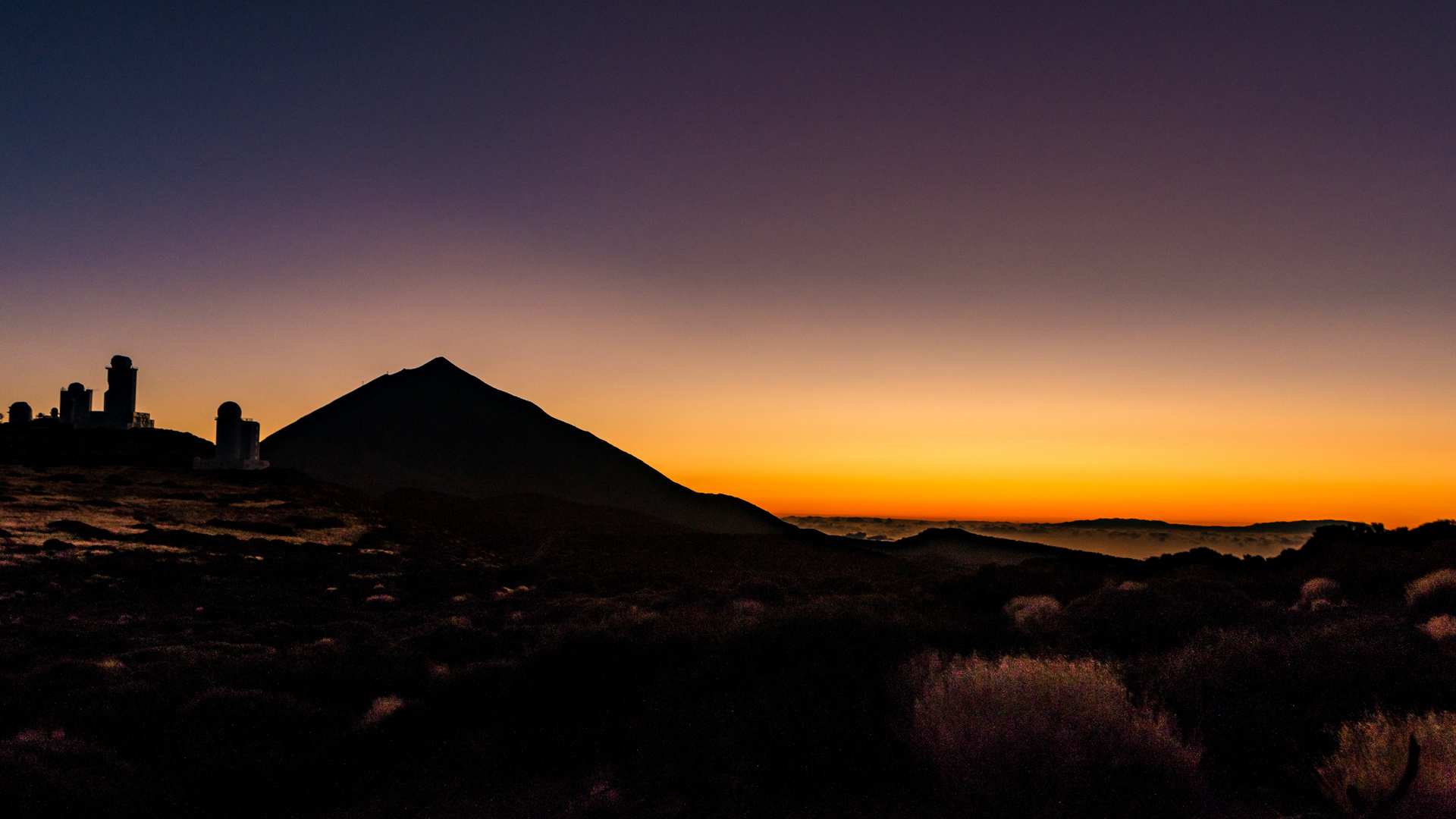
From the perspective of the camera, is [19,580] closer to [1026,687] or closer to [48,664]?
[48,664]

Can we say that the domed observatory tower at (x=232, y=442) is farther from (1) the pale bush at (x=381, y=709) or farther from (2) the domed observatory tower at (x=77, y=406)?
(1) the pale bush at (x=381, y=709)

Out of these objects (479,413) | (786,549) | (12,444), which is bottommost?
(786,549)

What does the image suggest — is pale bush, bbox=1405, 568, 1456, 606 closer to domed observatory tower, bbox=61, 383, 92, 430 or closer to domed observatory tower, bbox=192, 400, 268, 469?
domed observatory tower, bbox=192, 400, 268, 469

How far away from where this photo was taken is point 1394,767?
19.0ft

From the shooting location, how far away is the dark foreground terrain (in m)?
6.50

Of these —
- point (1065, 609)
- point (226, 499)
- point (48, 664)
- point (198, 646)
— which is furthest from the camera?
point (226, 499)

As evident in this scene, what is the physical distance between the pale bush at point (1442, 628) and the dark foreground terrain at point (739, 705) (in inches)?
2.6

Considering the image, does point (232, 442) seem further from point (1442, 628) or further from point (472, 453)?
point (1442, 628)

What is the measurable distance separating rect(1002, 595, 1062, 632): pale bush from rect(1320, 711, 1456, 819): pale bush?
28.3 ft

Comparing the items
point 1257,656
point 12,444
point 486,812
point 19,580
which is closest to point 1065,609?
point 1257,656

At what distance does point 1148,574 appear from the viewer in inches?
959

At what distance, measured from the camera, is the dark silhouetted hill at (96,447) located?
130 ft

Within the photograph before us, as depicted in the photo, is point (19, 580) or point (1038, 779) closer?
point (1038, 779)

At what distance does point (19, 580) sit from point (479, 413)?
83.0 metres
